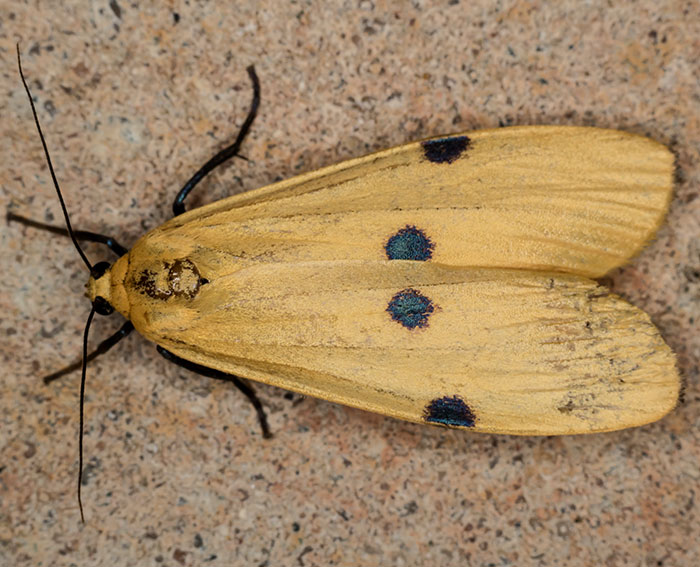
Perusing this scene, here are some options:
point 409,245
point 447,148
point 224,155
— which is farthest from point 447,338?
point 224,155

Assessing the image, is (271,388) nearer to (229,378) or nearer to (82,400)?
(229,378)

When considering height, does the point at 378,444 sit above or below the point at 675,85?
below

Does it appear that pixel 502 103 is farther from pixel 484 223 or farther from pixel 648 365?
pixel 648 365

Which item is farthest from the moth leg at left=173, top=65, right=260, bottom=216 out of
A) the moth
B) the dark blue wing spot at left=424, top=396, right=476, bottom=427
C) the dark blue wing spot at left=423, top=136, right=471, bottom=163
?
the dark blue wing spot at left=424, top=396, right=476, bottom=427

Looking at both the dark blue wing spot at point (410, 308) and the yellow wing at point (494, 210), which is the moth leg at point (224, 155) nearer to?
the yellow wing at point (494, 210)

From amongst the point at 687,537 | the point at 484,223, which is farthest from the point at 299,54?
the point at 687,537
